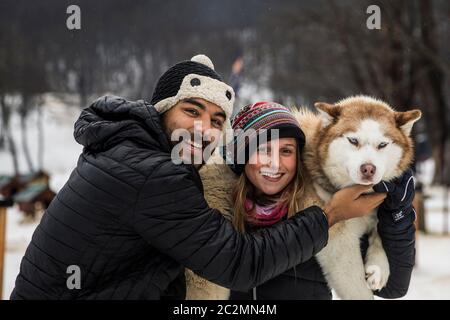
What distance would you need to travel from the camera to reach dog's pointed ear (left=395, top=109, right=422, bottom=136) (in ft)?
7.76

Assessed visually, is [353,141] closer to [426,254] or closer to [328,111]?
[328,111]

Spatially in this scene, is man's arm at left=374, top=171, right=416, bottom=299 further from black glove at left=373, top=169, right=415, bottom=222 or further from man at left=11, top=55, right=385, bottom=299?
man at left=11, top=55, right=385, bottom=299

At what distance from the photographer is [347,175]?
239cm

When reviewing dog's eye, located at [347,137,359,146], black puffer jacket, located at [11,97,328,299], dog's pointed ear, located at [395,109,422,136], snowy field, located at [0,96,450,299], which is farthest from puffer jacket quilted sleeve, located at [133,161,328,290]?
snowy field, located at [0,96,450,299]

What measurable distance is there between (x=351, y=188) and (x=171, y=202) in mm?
943

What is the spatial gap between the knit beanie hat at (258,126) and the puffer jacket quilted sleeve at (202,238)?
54 centimetres

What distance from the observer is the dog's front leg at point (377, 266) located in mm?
2293

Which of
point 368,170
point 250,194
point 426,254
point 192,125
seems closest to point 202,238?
point 192,125

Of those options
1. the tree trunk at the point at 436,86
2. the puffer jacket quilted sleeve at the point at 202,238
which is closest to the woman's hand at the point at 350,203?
the puffer jacket quilted sleeve at the point at 202,238

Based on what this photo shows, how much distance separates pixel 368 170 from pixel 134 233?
3.71 ft

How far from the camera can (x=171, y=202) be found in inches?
65.4

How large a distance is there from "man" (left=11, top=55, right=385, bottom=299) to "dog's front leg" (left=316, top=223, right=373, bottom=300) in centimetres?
47
